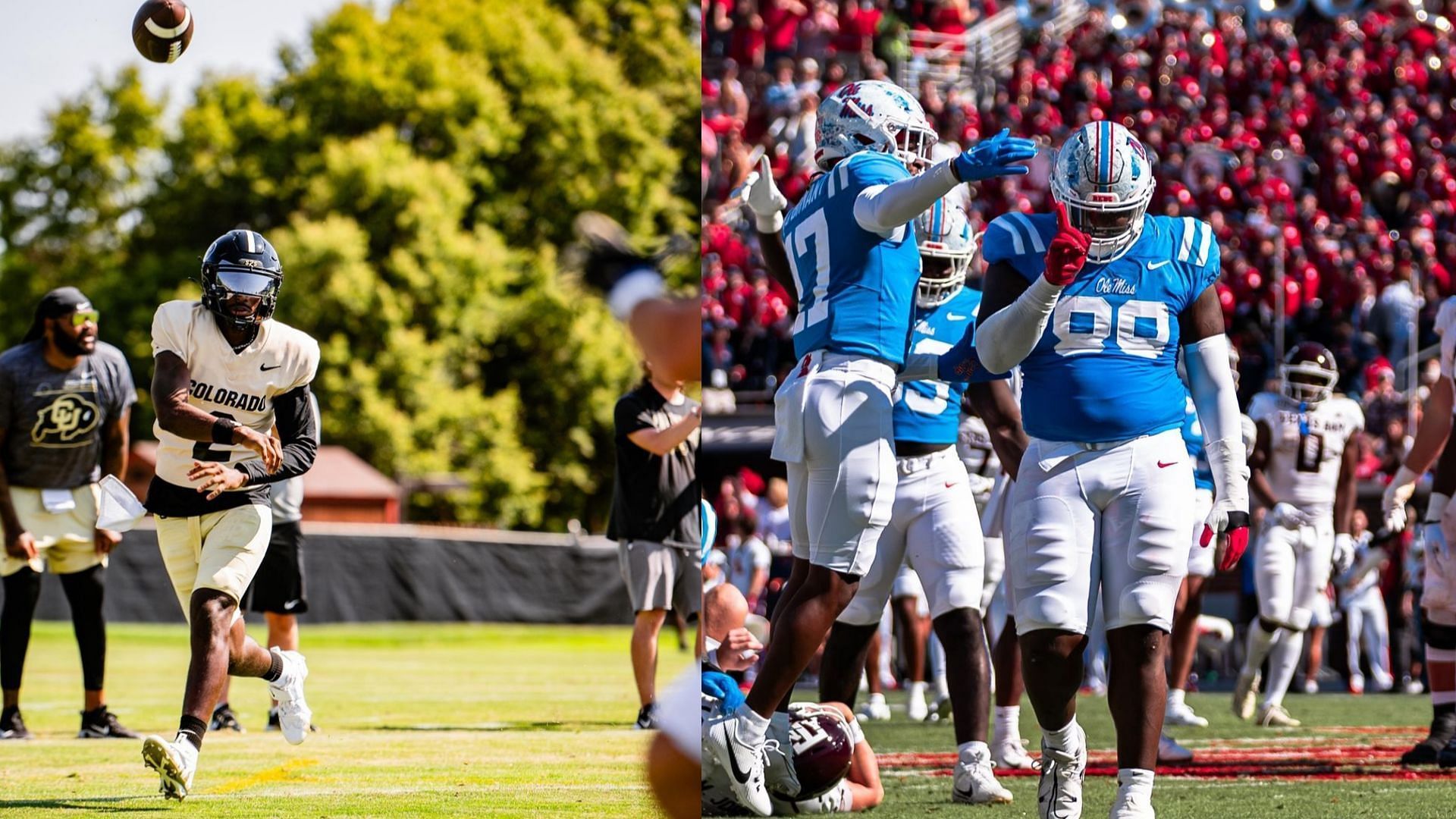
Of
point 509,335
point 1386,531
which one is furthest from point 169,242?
point 1386,531

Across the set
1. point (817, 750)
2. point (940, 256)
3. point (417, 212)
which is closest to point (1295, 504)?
point (940, 256)

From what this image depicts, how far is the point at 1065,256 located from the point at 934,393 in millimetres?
1952

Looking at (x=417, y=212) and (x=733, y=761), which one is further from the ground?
(x=417, y=212)

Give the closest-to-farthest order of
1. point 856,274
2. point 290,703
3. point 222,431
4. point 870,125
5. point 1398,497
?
point 856,274
point 870,125
point 222,431
point 290,703
point 1398,497

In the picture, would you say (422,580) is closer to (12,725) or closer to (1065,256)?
(12,725)

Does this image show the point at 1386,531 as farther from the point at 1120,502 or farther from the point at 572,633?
the point at 572,633

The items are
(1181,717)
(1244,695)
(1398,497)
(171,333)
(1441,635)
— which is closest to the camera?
(171,333)

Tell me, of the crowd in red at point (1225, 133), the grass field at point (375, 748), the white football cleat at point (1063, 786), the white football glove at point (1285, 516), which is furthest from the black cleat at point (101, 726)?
the crowd in red at point (1225, 133)

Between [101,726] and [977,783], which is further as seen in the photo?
[101,726]

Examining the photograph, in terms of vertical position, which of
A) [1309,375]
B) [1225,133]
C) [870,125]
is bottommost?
[1309,375]

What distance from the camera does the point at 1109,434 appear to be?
14.8 feet

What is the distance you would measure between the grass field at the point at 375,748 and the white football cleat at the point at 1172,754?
2110 millimetres

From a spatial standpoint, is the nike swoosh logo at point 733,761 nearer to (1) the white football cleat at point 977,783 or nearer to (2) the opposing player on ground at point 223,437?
(1) the white football cleat at point 977,783

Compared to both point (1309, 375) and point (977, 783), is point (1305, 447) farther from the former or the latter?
point (977, 783)
